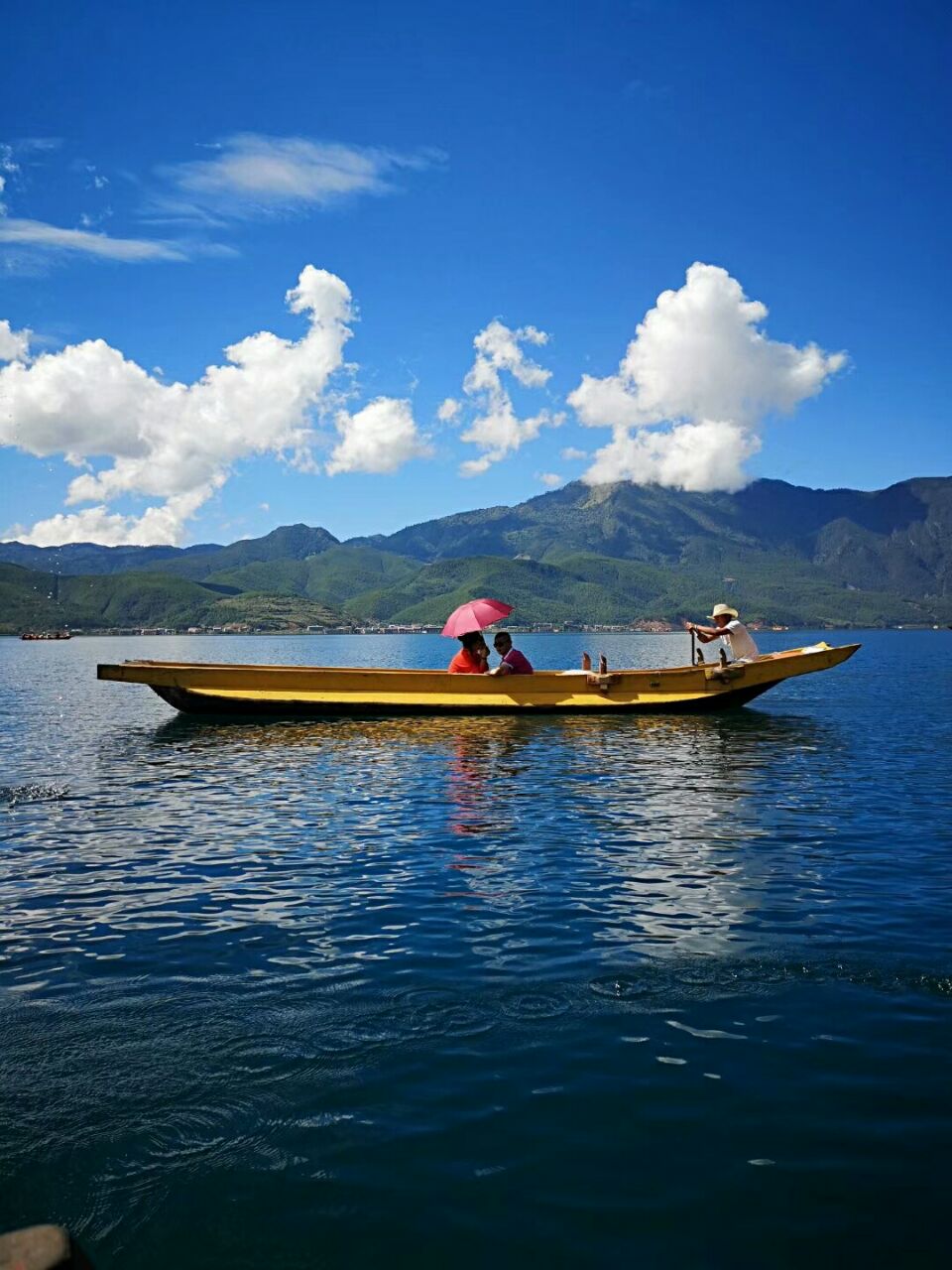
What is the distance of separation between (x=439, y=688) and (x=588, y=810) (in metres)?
14.8

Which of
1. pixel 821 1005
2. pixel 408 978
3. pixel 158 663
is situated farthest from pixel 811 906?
pixel 158 663

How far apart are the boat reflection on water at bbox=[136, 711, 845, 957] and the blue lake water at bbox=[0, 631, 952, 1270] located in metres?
0.10

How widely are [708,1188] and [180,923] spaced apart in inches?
287

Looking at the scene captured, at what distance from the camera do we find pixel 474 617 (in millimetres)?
30656

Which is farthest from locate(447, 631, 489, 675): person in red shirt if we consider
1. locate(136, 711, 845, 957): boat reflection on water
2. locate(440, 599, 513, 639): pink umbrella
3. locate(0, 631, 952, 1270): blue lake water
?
locate(0, 631, 952, 1270): blue lake water

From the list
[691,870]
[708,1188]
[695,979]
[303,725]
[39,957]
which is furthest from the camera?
[303,725]

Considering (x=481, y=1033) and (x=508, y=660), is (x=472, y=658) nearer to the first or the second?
(x=508, y=660)

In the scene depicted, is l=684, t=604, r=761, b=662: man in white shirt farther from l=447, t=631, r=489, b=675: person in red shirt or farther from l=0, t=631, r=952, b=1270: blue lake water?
l=0, t=631, r=952, b=1270: blue lake water

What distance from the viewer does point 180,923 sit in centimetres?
1092

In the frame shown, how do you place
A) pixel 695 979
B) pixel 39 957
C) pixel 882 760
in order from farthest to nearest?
pixel 882 760
pixel 39 957
pixel 695 979

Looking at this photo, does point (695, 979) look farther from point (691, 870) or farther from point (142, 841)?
point (142, 841)

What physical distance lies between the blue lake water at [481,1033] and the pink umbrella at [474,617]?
12.8m

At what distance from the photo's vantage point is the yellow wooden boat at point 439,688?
1255 inches

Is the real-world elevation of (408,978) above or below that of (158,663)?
below
